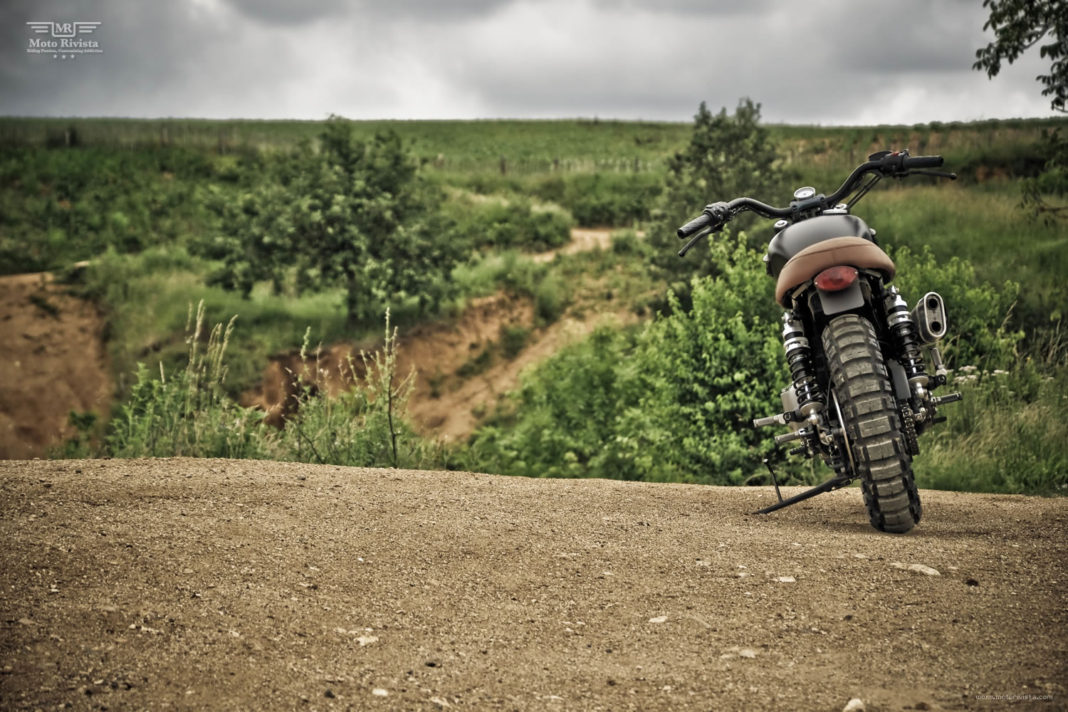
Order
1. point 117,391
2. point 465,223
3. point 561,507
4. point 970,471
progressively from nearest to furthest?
point 561,507, point 970,471, point 117,391, point 465,223

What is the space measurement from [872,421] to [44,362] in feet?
83.4

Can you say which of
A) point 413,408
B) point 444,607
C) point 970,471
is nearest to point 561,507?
point 444,607

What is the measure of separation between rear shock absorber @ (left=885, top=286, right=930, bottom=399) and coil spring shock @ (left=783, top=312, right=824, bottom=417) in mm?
492

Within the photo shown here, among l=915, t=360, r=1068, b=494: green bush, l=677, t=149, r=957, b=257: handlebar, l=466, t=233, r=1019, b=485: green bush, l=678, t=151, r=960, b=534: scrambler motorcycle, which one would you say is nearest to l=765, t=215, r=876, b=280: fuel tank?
l=678, t=151, r=960, b=534: scrambler motorcycle

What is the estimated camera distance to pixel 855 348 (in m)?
5.18

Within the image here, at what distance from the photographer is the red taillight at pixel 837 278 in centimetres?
529

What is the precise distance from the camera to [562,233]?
124 feet

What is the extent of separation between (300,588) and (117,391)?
75.5ft

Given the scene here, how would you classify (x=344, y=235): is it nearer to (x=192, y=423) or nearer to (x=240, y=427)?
(x=192, y=423)

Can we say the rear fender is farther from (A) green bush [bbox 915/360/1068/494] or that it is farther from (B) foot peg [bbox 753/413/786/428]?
(A) green bush [bbox 915/360/1068/494]

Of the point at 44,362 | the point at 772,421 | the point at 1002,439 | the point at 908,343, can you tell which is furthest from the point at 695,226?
the point at 44,362

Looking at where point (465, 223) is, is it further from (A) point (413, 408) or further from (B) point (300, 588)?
(B) point (300, 588)

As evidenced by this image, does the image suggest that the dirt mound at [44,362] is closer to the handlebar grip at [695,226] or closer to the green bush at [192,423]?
the green bush at [192,423]

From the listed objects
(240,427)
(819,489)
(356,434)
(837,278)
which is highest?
(837,278)
